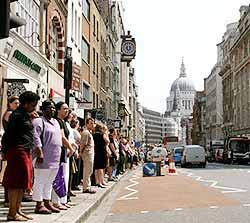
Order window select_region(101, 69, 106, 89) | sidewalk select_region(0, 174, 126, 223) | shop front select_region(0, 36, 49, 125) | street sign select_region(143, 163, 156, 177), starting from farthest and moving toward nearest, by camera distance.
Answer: window select_region(101, 69, 106, 89) → street sign select_region(143, 163, 156, 177) → shop front select_region(0, 36, 49, 125) → sidewalk select_region(0, 174, 126, 223)

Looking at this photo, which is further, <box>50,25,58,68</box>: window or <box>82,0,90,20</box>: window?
<box>82,0,90,20</box>: window

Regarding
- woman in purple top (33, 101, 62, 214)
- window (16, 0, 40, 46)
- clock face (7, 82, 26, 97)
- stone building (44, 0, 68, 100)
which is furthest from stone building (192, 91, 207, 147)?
woman in purple top (33, 101, 62, 214)

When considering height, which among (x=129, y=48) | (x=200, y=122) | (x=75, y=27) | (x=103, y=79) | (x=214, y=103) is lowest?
(x=103, y=79)

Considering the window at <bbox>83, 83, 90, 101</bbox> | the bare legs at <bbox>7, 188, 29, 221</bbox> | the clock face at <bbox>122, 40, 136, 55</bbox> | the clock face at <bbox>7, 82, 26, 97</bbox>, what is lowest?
the bare legs at <bbox>7, 188, 29, 221</bbox>

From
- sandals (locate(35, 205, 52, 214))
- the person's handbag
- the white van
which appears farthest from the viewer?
the white van

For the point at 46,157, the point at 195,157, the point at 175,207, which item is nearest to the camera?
the point at 46,157

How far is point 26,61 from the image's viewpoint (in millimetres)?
23156

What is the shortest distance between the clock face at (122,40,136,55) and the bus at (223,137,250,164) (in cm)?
1538

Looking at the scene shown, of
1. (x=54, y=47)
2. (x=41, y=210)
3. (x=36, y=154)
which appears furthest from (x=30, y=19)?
(x=36, y=154)

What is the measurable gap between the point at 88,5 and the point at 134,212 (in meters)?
33.7

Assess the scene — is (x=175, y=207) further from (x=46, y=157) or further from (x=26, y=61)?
(x=26, y=61)

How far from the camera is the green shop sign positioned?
21522 mm

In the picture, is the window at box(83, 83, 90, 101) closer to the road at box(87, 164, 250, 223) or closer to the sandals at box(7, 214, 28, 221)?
the road at box(87, 164, 250, 223)

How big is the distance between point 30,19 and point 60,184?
14.0m
